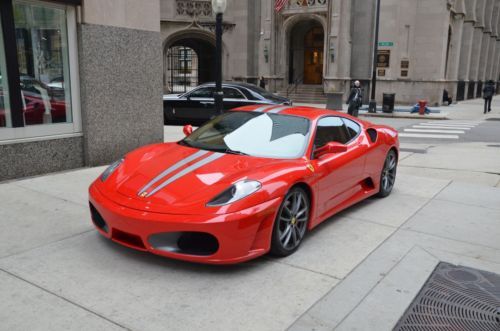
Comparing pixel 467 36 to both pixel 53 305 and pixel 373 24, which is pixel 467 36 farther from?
pixel 53 305

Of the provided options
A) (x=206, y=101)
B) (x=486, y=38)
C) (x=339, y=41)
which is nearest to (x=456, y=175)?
(x=206, y=101)

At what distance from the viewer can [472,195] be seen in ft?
22.7

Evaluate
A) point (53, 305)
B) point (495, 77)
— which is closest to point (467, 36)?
point (495, 77)

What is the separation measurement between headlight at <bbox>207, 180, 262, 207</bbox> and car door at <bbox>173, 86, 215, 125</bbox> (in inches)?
433

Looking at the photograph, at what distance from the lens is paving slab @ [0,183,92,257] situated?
14.9 ft

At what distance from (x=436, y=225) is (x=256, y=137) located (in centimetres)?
236

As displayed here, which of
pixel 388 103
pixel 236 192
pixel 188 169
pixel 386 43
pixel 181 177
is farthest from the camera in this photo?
pixel 386 43

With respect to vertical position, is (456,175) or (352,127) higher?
(352,127)

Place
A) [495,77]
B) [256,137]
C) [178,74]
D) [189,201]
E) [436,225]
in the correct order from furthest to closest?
[178,74]
[495,77]
[436,225]
[256,137]
[189,201]

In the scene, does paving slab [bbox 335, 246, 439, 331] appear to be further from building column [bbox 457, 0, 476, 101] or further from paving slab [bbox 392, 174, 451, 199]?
building column [bbox 457, 0, 476, 101]

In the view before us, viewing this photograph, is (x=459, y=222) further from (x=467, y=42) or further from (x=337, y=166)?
(x=467, y=42)

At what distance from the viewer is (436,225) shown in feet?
18.0

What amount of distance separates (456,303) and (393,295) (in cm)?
47

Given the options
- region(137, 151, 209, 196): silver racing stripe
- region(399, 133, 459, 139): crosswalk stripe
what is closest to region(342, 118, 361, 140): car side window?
region(137, 151, 209, 196): silver racing stripe
